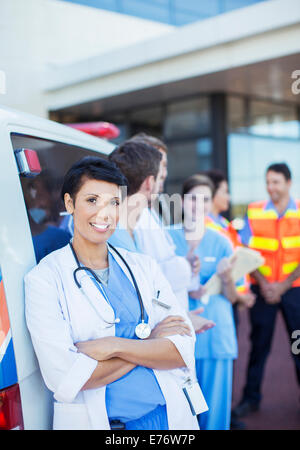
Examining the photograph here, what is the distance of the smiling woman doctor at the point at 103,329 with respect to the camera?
1.49 meters

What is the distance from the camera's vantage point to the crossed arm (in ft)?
4.94

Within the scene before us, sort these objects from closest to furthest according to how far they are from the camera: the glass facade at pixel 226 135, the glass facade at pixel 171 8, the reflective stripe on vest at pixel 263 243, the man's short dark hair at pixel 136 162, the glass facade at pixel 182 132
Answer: the man's short dark hair at pixel 136 162
the reflective stripe on vest at pixel 263 243
the glass facade at pixel 171 8
the glass facade at pixel 226 135
the glass facade at pixel 182 132

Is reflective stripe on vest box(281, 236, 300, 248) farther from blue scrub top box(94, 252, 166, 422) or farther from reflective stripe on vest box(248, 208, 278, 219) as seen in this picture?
blue scrub top box(94, 252, 166, 422)

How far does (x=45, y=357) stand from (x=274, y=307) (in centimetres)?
285

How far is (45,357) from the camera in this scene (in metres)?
1.48

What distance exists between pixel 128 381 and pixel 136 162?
3.22ft

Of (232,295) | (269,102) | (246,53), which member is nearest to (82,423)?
(232,295)

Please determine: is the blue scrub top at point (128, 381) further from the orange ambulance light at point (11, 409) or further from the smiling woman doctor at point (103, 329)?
the orange ambulance light at point (11, 409)

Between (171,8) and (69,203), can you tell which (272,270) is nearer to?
(69,203)

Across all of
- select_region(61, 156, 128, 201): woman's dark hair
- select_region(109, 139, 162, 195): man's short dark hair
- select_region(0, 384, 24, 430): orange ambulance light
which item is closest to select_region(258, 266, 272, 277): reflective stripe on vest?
select_region(109, 139, 162, 195): man's short dark hair

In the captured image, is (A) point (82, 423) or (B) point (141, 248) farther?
(B) point (141, 248)

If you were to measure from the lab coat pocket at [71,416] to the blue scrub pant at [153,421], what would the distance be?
0.55 ft

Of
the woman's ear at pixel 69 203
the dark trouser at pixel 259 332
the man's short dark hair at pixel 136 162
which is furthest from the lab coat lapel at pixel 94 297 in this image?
the dark trouser at pixel 259 332

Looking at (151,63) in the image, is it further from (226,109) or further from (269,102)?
(269,102)
